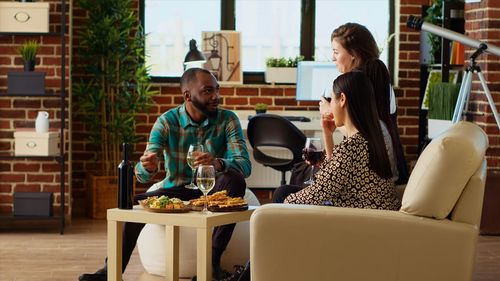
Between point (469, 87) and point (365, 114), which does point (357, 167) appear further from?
point (469, 87)

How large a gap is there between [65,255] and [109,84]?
1.99m

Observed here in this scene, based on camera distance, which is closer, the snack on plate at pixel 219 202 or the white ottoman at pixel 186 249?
the snack on plate at pixel 219 202

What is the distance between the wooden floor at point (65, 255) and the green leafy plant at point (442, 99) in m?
0.96

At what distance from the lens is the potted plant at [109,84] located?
7.41 m

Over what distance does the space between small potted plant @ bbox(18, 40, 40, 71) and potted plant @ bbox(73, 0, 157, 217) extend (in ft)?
2.28

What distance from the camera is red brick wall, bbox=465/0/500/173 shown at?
6891 millimetres

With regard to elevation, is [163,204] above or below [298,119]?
below

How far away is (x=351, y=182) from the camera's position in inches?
153

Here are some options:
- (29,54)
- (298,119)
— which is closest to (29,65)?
Answer: (29,54)

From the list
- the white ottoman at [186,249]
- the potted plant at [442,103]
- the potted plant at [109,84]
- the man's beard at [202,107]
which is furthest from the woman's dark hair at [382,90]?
the potted plant at [109,84]

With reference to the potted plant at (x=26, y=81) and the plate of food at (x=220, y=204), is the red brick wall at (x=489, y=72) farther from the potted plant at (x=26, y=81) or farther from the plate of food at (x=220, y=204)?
the plate of food at (x=220, y=204)

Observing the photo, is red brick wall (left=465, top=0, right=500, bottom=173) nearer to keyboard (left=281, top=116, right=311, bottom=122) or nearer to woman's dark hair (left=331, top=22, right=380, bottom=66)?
keyboard (left=281, top=116, right=311, bottom=122)

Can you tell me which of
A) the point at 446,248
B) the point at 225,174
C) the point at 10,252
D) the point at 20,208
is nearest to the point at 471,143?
the point at 446,248

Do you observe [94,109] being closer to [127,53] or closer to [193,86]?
[127,53]
